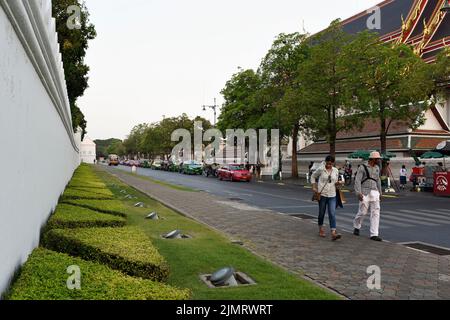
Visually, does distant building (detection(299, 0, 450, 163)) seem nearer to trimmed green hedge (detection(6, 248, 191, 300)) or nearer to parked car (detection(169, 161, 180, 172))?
parked car (detection(169, 161, 180, 172))

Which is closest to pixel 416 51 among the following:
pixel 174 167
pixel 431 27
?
pixel 431 27

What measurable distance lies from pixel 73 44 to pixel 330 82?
49.5 ft

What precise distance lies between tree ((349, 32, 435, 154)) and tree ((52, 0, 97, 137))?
593 inches

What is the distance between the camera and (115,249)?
497 centimetres

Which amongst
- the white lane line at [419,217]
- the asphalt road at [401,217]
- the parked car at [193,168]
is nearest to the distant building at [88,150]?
the parked car at [193,168]

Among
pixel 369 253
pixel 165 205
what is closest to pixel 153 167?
pixel 165 205

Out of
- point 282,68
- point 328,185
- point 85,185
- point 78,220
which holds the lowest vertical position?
point 78,220

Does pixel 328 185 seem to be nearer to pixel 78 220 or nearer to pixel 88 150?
pixel 78 220

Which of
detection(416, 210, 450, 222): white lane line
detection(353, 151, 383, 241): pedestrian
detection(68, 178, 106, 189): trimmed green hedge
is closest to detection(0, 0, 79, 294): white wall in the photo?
detection(353, 151, 383, 241): pedestrian

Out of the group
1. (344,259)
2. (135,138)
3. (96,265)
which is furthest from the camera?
(135,138)

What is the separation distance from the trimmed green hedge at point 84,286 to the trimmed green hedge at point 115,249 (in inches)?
21.7

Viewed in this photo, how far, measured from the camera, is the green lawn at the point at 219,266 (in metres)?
4.88

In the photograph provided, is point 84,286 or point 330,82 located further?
point 330,82
